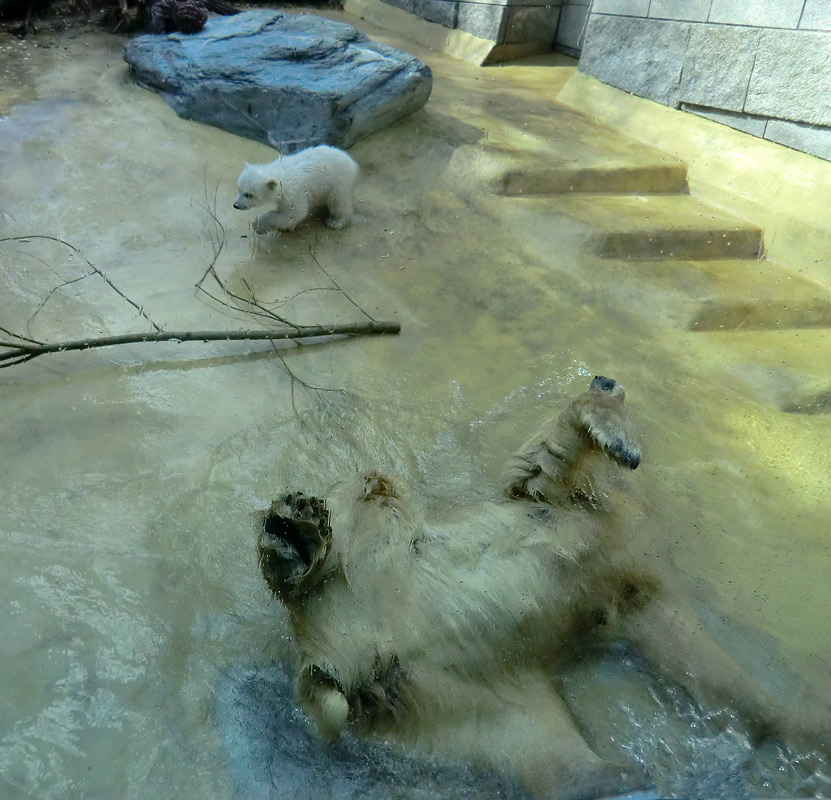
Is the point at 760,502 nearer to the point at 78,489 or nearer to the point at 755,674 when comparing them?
the point at 755,674

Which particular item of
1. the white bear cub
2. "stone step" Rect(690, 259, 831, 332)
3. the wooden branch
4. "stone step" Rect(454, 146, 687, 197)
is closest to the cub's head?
the white bear cub

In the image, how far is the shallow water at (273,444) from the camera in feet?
6.67

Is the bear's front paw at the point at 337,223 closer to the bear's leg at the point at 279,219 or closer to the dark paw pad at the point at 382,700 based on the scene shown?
the bear's leg at the point at 279,219

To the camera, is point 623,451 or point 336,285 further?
point 336,285

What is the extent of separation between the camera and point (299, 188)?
5.14 meters

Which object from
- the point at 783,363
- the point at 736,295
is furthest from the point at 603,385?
the point at 736,295

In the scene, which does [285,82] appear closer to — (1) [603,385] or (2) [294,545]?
(1) [603,385]

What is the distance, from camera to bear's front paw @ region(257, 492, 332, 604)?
2.00m

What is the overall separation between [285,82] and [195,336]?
3.61 m

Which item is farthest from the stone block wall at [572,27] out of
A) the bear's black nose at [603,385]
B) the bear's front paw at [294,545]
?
the bear's front paw at [294,545]

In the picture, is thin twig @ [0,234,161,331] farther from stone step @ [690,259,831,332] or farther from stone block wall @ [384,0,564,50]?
stone block wall @ [384,0,564,50]

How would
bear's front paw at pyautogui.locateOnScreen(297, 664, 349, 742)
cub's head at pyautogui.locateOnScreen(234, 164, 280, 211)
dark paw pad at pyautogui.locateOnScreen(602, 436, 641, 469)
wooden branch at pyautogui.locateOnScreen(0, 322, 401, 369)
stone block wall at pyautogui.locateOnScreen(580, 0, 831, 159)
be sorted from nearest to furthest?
bear's front paw at pyautogui.locateOnScreen(297, 664, 349, 742) → dark paw pad at pyautogui.locateOnScreen(602, 436, 641, 469) → wooden branch at pyautogui.locateOnScreen(0, 322, 401, 369) → cub's head at pyautogui.locateOnScreen(234, 164, 280, 211) → stone block wall at pyautogui.locateOnScreen(580, 0, 831, 159)

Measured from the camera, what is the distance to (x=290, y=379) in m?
3.65

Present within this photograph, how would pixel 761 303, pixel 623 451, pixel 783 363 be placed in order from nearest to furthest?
pixel 623 451 → pixel 783 363 → pixel 761 303
